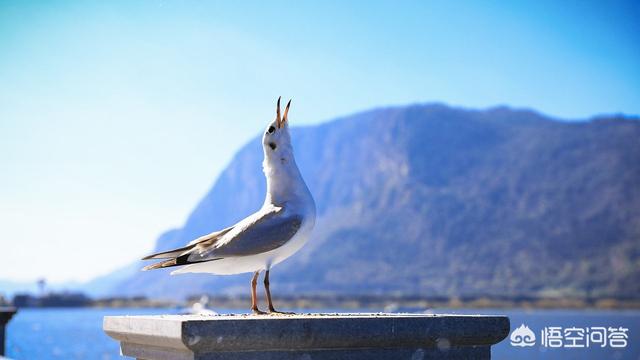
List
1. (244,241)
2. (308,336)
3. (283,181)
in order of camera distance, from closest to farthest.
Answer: (308,336) < (244,241) < (283,181)

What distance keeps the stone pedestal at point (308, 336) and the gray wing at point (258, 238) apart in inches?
26.2

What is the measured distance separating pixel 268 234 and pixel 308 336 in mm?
1157

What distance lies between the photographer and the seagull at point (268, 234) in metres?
4.64

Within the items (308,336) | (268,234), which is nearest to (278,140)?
(268,234)

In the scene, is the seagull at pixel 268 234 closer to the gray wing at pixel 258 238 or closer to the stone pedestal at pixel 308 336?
the gray wing at pixel 258 238

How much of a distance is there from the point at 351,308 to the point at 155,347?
606ft

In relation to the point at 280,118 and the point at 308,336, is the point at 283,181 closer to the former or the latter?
the point at 280,118

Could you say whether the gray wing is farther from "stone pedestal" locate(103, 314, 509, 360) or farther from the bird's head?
"stone pedestal" locate(103, 314, 509, 360)

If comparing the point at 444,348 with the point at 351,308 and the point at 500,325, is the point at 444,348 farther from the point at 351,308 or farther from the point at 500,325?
the point at 351,308

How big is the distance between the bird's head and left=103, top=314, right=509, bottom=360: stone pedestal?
54.3 inches

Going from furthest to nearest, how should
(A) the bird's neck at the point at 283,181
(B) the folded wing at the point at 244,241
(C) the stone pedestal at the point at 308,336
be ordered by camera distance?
(A) the bird's neck at the point at 283,181, (B) the folded wing at the point at 244,241, (C) the stone pedestal at the point at 308,336

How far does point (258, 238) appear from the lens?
4684 mm

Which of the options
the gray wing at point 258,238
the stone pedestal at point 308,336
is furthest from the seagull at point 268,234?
the stone pedestal at point 308,336

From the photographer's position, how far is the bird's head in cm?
510
